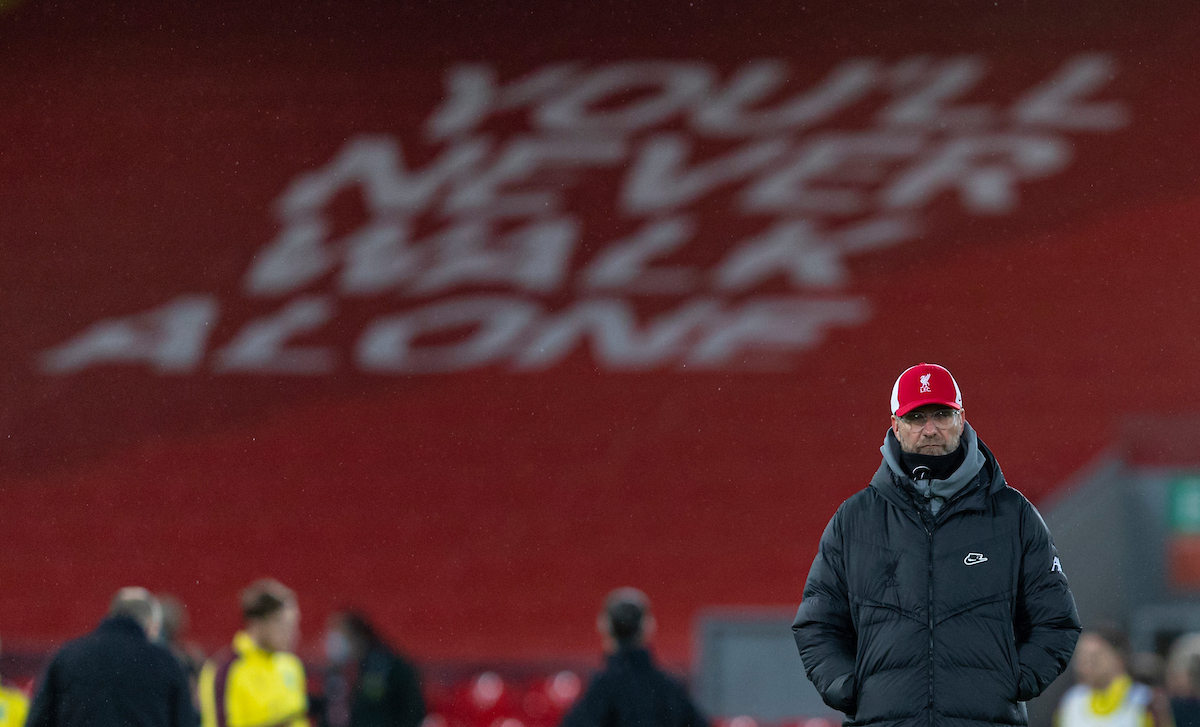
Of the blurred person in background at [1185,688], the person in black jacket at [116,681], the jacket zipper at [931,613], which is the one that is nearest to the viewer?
the jacket zipper at [931,613]

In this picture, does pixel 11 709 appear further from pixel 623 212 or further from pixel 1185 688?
pixel 623 212

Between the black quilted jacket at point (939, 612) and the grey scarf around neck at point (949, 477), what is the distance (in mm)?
17

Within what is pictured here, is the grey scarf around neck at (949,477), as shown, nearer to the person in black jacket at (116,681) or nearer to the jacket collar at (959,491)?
the jacket collar at (959,491)

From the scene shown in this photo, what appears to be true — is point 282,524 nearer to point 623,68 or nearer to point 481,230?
point 481,230

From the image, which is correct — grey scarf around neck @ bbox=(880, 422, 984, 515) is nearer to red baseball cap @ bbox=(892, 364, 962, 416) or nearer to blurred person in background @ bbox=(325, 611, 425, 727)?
red baseball cap @ bbox=(892, 364, 962, 416)

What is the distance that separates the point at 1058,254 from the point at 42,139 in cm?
875

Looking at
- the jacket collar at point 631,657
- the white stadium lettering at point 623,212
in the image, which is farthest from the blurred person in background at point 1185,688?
the white stadium lettering at point 623,212

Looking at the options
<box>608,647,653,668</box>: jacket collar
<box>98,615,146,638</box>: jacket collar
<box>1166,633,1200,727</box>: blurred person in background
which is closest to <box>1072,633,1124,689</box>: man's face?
<box>1166,633,1200,727</box>: blurred person in background

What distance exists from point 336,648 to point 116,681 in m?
6.99

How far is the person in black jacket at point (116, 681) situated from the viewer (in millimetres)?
4637

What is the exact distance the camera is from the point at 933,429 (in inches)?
112

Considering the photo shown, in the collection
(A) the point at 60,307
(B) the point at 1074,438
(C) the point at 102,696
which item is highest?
(A) the point at 60,307

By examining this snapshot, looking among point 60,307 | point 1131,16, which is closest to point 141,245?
point 60,307

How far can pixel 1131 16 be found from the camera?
1239 cm
